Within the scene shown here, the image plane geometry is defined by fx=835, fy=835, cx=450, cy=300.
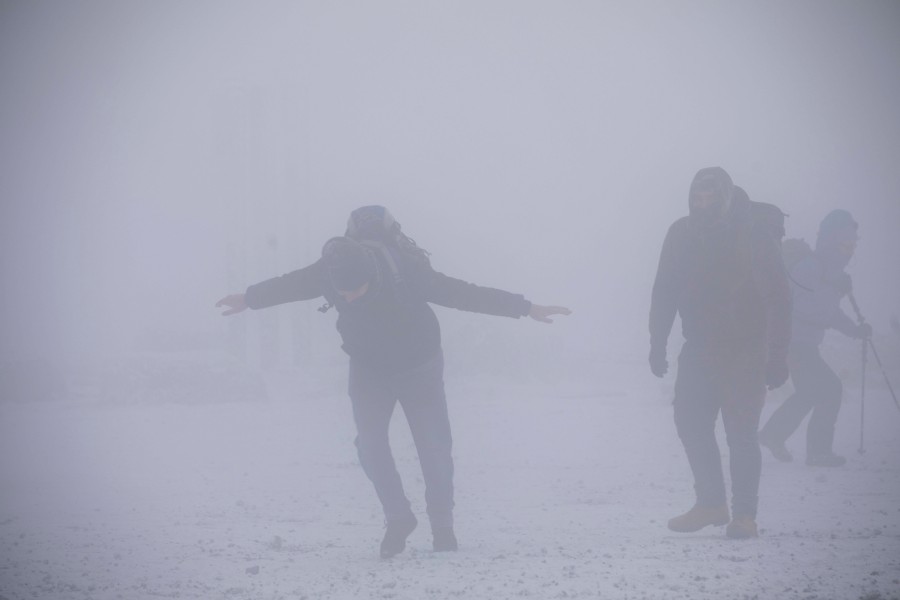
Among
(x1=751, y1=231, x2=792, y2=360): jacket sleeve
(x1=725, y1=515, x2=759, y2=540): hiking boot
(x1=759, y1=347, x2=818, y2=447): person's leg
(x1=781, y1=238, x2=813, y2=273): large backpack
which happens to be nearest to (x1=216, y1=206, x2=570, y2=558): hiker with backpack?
(x1=751, y1=231, x2=792, y2=360): jacket sleeve

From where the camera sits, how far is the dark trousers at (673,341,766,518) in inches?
171

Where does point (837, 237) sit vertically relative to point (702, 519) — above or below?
above

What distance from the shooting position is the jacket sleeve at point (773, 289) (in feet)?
14.2

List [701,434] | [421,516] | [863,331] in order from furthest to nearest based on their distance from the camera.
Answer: [863,331] → [421,516] → [701,434]

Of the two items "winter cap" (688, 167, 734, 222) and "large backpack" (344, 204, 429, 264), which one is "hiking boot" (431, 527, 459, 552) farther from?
"winter cap" (688, 167, 734, 222)

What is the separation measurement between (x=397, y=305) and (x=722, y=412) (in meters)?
1.75

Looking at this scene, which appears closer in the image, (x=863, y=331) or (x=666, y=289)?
(x=666, y=289)

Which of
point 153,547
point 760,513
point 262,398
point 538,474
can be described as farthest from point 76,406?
point 760,513

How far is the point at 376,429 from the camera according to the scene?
4.43 meters

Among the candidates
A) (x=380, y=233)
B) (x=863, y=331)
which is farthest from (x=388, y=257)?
(x=863, y=331)

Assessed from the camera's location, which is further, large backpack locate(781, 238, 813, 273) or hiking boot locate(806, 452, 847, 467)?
large backpack locate(781, 238, 813, 273)

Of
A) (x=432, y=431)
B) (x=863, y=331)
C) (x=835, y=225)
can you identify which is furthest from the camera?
(x=863, y=331)

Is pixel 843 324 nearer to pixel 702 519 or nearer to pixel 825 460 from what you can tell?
pixel 825 460

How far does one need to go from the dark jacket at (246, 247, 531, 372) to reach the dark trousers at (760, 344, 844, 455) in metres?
3.94
